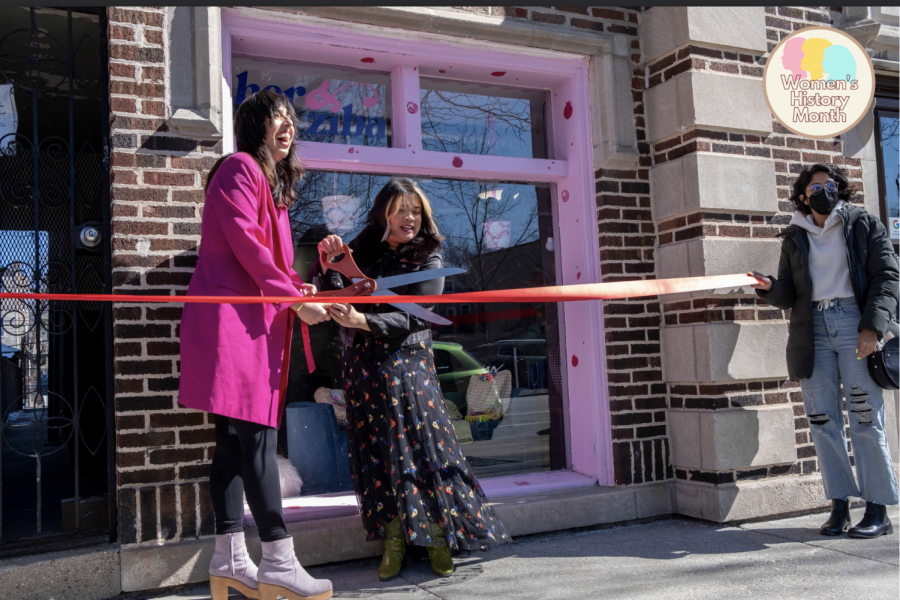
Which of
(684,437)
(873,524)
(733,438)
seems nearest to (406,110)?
(684,437)

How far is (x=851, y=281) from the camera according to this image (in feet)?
13.5

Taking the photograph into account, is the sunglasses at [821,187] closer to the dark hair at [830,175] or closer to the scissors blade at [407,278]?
the dark hair at [830,175]

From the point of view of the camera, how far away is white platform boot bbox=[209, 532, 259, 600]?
3.02 metres

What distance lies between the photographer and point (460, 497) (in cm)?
353

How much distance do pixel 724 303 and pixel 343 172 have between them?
259cm

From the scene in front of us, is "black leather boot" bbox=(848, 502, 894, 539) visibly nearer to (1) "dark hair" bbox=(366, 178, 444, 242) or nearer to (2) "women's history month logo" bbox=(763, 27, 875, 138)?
(2) "women's history month logo" bbox=(763, 27, 875, 138)

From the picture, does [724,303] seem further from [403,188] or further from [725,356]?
[403,188]

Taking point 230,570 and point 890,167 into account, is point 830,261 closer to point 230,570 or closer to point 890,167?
point 890,167

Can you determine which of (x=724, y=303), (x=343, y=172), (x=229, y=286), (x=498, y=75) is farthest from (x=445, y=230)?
(x=229, y=286)

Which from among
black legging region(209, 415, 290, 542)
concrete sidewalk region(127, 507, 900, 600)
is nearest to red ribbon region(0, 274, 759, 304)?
black legging region(209, 415, 290, 542)

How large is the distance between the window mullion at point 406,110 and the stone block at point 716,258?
1.84 m

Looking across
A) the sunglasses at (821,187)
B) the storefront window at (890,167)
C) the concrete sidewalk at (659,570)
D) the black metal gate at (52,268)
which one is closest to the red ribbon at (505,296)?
the black metal gate at (52,268)

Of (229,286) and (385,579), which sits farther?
(385,579)

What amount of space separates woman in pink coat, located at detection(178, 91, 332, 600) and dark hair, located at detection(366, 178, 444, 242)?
720 millimetres
